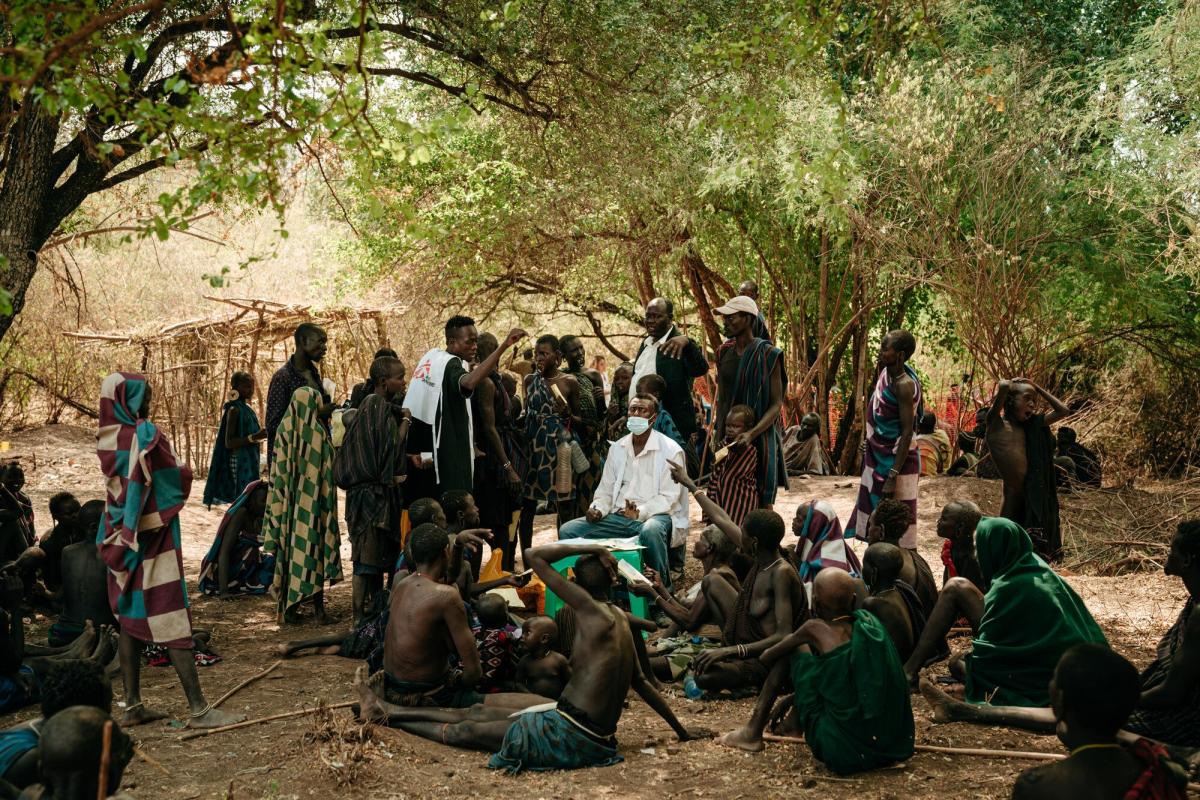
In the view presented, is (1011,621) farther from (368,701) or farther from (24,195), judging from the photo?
(24,195)

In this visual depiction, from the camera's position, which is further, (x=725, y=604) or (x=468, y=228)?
(x=468, y=228)

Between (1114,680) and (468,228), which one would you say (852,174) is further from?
(1114,680)

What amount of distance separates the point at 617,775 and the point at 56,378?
13.2 m

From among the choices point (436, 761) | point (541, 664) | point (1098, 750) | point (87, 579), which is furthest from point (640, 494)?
A: point (1098, 750)

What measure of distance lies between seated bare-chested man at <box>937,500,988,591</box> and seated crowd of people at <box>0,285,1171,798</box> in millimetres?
19

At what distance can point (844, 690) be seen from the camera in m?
4.90

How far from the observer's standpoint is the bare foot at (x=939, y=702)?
18.0ft

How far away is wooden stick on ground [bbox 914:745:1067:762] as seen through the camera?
4.88 meters

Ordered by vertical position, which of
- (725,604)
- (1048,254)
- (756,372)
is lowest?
(725,604)

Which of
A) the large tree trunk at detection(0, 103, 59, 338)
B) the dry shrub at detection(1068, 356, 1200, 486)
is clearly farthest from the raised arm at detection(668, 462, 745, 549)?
the dry shrub at detection(1068, 356, 1200, 486)

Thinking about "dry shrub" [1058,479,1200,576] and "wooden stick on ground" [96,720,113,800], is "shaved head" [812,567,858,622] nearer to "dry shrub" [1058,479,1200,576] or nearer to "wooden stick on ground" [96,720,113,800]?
"wooden stick on ground" [96,720,113,800]

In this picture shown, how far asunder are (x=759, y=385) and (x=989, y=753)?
3.51 m

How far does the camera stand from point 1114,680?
338 cm

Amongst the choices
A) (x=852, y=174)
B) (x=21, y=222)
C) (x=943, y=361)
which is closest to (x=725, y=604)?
(x=21, y=222)
